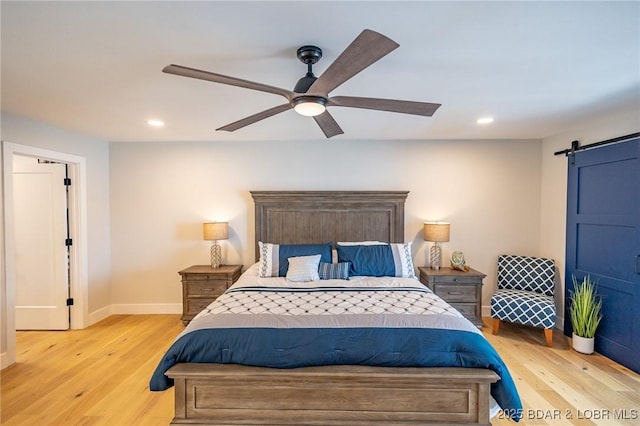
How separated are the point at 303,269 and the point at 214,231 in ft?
4.49

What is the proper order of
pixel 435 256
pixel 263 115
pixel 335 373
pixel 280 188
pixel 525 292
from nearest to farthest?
1. pixel 335 373
2. pixel 263 115
3. pixel 525 292
4. pixel 435 256
5. pixel 280 188

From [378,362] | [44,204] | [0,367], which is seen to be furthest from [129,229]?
[378,362]

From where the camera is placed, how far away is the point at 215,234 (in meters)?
3.79

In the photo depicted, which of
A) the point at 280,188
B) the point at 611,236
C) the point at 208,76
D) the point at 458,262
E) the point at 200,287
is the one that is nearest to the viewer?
the point at 208,76

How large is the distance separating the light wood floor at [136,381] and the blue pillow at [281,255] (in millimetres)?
1328

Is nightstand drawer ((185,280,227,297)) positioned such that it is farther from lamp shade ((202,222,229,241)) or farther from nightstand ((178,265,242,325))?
lamp shade ((202,222,229,241))

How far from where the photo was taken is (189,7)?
1.34 metres

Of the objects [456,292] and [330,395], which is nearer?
[330,395]

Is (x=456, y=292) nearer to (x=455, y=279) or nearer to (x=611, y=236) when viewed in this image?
(x=455, y=279)

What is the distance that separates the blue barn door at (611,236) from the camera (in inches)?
106

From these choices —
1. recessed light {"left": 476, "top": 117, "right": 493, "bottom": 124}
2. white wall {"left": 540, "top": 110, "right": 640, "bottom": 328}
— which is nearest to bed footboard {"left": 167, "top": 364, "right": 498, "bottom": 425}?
recessed light {"left": 476, "top": 117, "right": 493, "bottom": 124}

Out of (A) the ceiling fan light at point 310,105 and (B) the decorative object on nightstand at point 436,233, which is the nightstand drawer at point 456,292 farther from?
(A) the ceiling fan light at point 310,105

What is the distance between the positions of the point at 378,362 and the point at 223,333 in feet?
3.32

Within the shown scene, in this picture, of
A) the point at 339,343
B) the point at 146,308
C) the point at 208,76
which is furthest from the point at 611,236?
the point at 146,308
